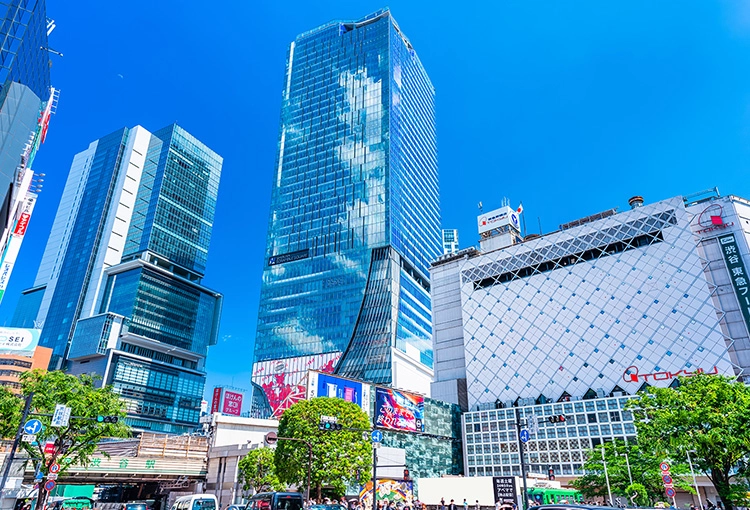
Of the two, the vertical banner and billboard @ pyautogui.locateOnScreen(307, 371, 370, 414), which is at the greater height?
the vertical banner

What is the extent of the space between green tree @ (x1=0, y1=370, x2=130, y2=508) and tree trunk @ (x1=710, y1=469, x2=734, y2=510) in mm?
37020

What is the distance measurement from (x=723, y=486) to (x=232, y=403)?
68517 mm

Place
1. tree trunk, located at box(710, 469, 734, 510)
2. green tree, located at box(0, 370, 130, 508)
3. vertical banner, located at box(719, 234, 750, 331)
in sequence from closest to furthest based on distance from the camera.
Answer: tree trunk, located at box(710, 469, 734, 510), green tree, located at box(0, 370, 130, 508), vertical banner, located at box(719, 234, 750, 331)

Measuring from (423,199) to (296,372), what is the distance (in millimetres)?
68515

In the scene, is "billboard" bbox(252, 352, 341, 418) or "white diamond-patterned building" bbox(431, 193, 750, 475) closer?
"white diamond-patterned building" bbox(431, 193, 750, 475)

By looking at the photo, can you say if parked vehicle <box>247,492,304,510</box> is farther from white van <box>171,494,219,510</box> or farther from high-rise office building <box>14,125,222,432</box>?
high-rise office building <box>14,125,222,432</box>

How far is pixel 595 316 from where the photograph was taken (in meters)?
76.8

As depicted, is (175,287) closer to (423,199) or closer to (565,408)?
(423,199)

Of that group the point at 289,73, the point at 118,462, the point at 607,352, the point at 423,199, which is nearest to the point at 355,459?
the point at 118,462

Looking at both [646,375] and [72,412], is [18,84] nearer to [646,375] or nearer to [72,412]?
[72,412]

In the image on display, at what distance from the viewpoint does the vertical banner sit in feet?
218

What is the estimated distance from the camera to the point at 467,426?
8350 cm

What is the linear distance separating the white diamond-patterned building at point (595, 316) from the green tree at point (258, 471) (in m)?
44.0

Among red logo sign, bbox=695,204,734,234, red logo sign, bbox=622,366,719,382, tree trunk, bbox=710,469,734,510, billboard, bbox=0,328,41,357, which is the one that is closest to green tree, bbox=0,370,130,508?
tree trunk, bbox=710,469,734,510
